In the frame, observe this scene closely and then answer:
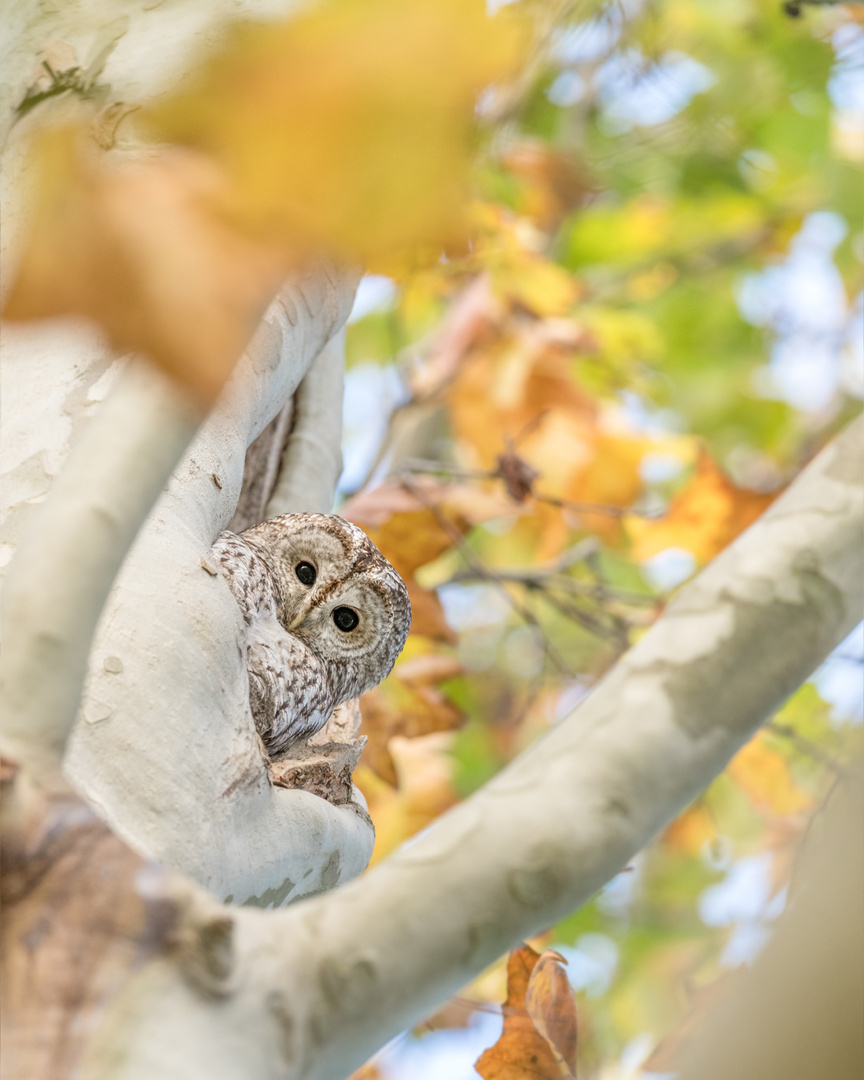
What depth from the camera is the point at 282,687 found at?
1.50m

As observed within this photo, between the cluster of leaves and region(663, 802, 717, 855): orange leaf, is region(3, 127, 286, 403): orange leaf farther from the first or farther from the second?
region(663, 802, 717, 855): orange leaf

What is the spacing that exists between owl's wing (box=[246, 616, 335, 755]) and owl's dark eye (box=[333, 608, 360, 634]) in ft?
0.98

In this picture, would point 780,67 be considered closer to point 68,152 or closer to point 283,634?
point 283,634

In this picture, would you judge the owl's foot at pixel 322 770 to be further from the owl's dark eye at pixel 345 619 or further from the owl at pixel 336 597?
the owl's dark eye at pixel 345 619

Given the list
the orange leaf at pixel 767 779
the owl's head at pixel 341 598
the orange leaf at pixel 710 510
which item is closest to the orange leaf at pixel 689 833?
the orange leaf at pixel 767 779

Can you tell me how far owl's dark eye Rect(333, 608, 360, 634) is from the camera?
203 centimetres

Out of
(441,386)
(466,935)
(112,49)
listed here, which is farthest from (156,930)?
(441,386)

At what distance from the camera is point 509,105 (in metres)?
2.76

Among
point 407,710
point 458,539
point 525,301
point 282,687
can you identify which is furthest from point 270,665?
point 525,301

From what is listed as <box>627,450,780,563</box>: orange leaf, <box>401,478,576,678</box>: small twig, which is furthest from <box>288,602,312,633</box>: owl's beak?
<box>627,450,780,563</box>: orange leaf

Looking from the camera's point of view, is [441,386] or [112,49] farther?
[441,386]

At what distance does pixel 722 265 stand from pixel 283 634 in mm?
3469

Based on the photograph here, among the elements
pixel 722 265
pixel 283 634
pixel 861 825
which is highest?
Result: pixel 861 825

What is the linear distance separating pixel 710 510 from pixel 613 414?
0.82m
